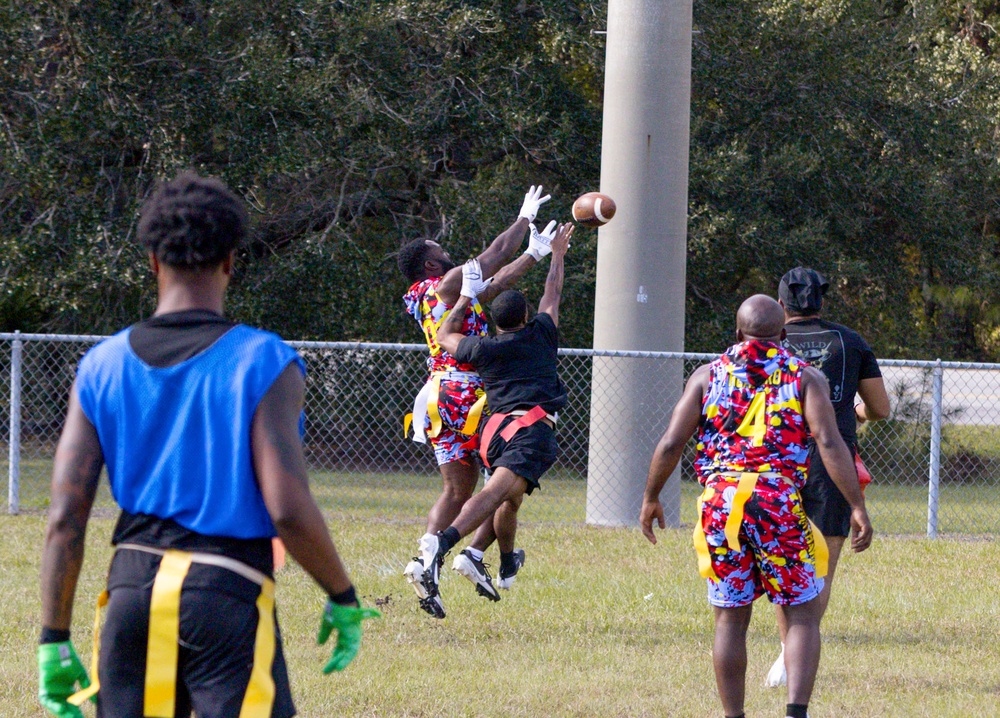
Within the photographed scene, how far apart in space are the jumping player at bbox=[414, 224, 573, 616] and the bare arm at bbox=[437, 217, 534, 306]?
0.24 feet

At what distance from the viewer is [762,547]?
465 centimetres

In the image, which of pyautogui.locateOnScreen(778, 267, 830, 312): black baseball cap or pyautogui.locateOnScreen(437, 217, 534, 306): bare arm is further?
pyautogui.locateOnScreen(437, 217, 534, 306): bare arm

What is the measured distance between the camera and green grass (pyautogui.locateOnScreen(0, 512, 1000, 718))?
558 cm

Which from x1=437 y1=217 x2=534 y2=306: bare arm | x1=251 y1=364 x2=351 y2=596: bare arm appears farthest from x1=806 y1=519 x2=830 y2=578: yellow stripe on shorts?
x1=437 y1=217 x2=534 y2=306: bare arm

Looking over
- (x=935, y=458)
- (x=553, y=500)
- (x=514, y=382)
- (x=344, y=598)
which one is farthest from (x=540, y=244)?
(x=553, y=500)

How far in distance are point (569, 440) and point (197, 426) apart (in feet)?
48.2

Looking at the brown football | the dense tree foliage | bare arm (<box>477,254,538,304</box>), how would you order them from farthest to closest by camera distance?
1. the dense tree foliage
2. the brown football
3. bare arm (<box>477,254,538,304</box>)

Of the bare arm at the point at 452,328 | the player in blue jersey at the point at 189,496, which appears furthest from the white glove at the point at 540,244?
the player in blue jersey at the point at 189,496

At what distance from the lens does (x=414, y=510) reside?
12.5 m

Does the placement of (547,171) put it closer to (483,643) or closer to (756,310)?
(483,643)

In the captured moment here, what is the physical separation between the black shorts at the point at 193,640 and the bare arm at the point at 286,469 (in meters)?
0.16

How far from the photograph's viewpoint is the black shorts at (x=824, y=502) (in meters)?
5.83

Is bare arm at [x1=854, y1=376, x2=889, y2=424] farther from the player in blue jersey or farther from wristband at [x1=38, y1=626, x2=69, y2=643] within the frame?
wristband at [x1=38, y1=626, x2=69, y2=643]

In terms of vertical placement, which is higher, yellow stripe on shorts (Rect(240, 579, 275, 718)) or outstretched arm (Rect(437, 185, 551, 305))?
outstretched arm (Rect(437, 185, 551, 305))
